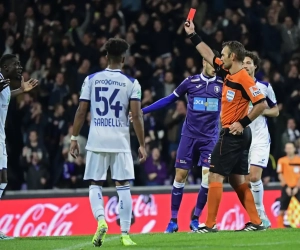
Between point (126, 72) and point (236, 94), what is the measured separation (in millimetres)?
9817

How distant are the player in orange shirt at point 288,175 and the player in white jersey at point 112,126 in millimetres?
8321

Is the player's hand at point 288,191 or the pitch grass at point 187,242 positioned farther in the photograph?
the player's hand at point 288,191

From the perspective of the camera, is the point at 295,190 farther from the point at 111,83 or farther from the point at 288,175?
the point at 111,83

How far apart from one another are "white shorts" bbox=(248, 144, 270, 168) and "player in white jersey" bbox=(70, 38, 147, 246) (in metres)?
3.27

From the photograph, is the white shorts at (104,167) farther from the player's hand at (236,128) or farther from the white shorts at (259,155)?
the white shorts at (259,155)

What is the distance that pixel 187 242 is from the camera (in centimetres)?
1129

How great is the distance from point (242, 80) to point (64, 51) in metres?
11.1

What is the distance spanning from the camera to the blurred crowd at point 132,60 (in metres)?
20.1

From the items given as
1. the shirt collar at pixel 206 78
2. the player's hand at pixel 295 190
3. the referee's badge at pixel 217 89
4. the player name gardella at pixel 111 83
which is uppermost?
the shirt collar at pixel 206 78

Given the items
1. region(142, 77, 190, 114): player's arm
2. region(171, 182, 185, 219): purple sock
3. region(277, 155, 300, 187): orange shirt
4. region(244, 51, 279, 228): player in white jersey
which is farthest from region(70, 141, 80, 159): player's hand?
region(277, 155, 300, 187): orange shirt

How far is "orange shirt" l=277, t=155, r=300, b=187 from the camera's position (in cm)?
1925

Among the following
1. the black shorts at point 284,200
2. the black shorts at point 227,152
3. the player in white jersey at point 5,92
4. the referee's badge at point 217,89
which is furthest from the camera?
the black shorts at point 284,200

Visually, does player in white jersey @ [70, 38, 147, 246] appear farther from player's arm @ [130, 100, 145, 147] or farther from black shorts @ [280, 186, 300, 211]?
black shorts @ [280, 186, 300, 211]

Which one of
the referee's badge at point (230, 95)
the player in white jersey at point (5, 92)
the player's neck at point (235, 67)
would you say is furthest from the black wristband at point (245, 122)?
the player in white jersey at point (5, 92)
